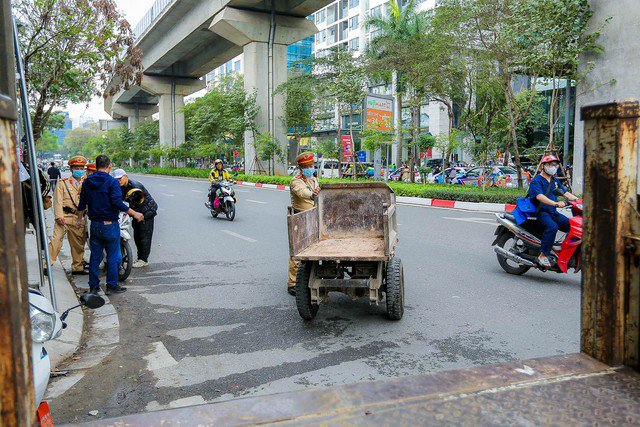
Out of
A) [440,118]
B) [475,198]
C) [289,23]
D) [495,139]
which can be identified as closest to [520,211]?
[475,198]

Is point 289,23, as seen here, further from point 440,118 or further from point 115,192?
point 115,192

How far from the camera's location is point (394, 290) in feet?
16.0

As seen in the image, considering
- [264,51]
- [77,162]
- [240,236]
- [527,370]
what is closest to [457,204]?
[240,236]

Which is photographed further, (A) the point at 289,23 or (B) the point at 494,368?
(A) the point at 289,23

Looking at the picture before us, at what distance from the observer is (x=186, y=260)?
867cm

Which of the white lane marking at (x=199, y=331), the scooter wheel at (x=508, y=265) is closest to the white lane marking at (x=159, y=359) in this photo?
the white lane marking at (x=199, y=331)

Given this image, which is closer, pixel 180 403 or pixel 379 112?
pixel 180 403

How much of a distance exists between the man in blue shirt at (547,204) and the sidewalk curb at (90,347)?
485cm

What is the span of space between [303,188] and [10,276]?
15.4ft

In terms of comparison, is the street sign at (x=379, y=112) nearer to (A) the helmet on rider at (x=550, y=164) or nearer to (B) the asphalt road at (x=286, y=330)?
(B) the asphalt road at (x=286, y=330)

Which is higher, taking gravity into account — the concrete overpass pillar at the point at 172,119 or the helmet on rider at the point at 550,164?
the concrete overpass pillar at the point at 172,119

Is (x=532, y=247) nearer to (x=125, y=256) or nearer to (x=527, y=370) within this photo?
(x=527, y=370)

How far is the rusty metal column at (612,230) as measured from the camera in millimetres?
1947

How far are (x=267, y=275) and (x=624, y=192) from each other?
5774 mm
